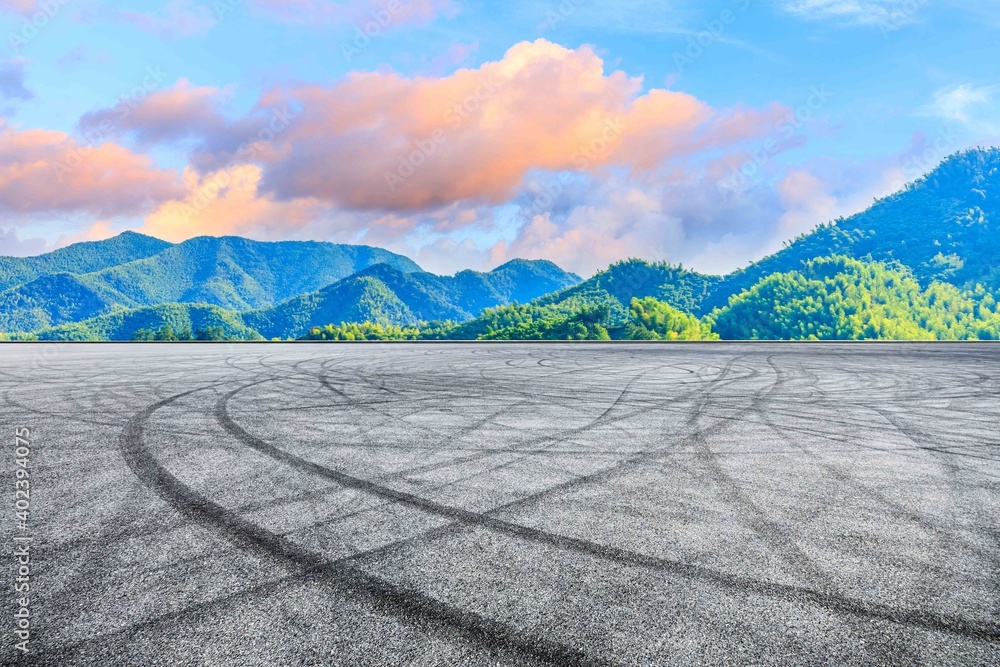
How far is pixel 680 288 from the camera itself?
553 feet

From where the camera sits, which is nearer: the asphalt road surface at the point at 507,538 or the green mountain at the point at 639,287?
the asphalt road surface at the point at 507,538

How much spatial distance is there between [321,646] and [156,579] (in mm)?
1336

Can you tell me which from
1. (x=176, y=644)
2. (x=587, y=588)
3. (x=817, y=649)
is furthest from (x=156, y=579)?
(x=817, y=649)

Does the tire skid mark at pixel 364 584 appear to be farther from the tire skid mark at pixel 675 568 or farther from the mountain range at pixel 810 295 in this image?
the mountain range at pixel 810 295

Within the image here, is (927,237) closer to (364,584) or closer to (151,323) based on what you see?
(364,584)

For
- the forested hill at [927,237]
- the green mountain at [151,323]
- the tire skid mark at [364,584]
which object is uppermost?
the forested hill at [927,237]

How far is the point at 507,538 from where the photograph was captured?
3.86 m

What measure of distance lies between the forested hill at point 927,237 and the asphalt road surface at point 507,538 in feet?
508

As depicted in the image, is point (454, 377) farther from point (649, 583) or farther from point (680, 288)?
point (680, 288)

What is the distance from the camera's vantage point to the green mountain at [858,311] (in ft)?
337

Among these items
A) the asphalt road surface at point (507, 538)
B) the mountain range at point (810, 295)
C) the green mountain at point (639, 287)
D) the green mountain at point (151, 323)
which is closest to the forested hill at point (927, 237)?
the mountain range at point (810, 295)

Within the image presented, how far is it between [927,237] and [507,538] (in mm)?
210665

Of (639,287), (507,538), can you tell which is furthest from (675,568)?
(639,287)

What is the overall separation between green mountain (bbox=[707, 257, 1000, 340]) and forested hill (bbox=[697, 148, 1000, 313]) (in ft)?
65.2
